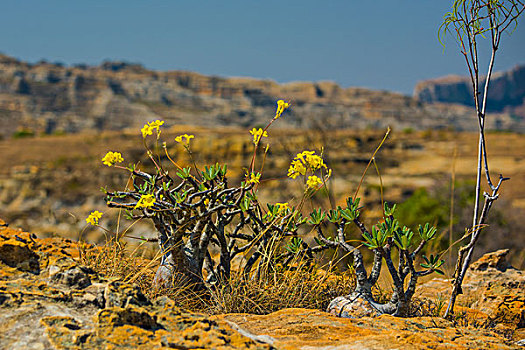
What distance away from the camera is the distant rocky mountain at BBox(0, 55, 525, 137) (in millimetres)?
114438

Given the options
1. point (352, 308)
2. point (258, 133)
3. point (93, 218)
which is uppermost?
point (258, 133)

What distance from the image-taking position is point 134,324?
76.8 inches

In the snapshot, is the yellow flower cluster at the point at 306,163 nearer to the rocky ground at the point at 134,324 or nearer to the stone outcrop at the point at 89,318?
the rocky ground at the point at 134,324

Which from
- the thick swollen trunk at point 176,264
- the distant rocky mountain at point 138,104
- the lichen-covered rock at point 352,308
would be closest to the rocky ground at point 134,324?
the lichen-covered rock at point 352,308

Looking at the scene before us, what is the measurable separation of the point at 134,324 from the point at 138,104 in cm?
13913

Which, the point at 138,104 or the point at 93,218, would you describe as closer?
the point at 93,218

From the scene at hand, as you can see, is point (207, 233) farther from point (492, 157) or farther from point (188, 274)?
point (492, 157)

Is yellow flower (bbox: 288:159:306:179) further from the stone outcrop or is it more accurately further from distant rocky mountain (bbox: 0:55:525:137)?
distant rocky mountain (bbox: 0:55:525:137)

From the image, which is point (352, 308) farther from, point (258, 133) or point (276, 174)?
point (276, 174)

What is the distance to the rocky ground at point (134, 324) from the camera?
188 cm

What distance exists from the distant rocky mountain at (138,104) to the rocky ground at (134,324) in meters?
96.4

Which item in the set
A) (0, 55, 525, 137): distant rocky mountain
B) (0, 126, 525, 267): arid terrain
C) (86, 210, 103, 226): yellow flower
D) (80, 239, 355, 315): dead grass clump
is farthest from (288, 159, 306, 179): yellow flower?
(0, 55, 525, 137): distant rocky mountain

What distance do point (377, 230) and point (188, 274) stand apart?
1182 mm

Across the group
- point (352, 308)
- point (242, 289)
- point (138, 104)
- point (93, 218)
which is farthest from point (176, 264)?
point (138, 104)
